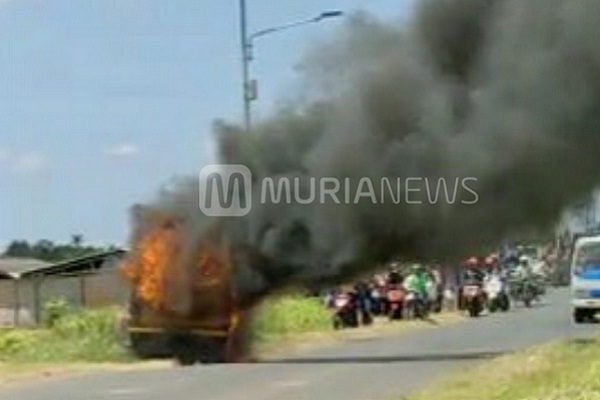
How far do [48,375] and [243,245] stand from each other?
139 inches

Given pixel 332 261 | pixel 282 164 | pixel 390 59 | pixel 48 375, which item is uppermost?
pixel 390 59

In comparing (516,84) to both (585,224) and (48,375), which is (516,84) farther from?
(48,375)

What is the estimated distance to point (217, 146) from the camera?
23.1m

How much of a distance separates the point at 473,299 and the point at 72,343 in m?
15.2

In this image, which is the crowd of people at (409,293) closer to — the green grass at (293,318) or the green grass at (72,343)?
the green grass at (293,318)

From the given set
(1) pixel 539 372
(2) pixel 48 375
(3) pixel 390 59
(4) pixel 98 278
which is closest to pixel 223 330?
(2) pixel 48 375

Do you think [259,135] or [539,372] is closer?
[539,372]

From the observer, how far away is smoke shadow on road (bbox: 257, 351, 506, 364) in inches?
854

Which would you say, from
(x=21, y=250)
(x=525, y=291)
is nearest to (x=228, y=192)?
(x=525, y=291)

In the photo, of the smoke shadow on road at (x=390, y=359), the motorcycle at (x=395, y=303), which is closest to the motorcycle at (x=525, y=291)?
Result: the motorcycle at (x=395, y=303)

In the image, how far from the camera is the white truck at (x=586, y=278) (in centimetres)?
3048

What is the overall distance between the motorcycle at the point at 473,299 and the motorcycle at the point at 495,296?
312 millimetres

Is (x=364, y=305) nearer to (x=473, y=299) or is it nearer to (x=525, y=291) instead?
(x=473, y=299)

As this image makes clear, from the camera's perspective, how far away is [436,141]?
21.4 meters
